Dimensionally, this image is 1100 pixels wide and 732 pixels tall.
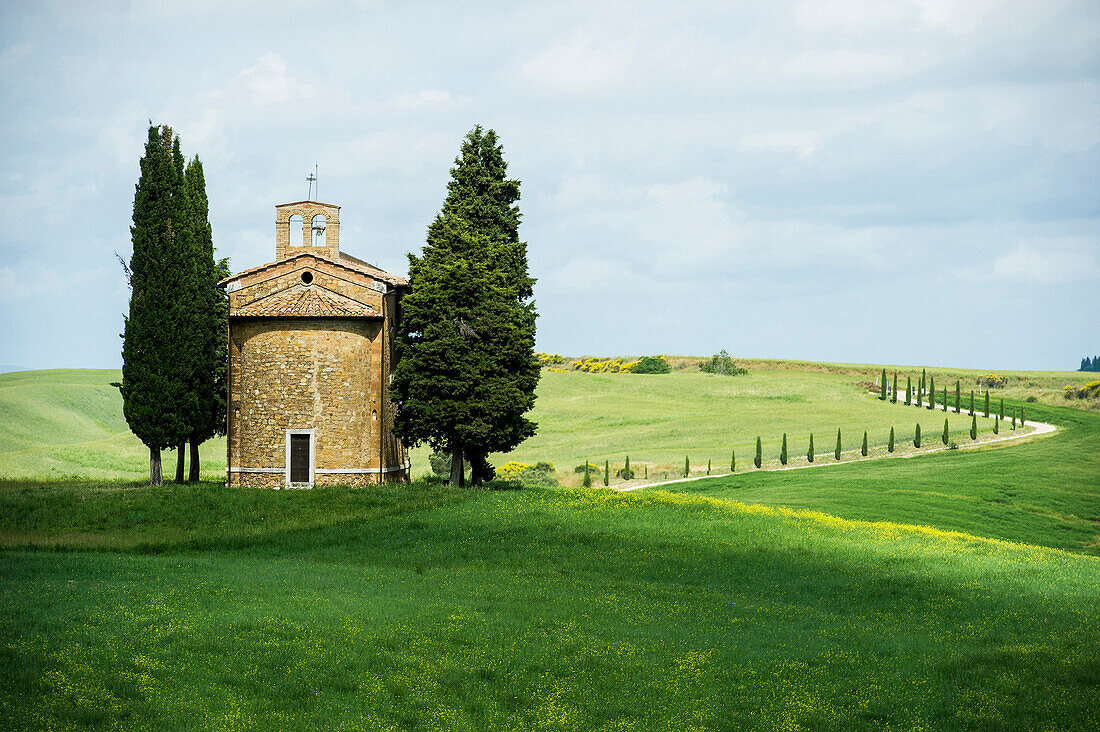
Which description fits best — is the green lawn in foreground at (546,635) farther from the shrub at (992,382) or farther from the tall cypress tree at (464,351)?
the shrub at (992,382)

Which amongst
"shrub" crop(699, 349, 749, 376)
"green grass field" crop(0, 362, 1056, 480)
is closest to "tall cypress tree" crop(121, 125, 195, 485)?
"green grass field" crop(0, 362, 1056, 480)

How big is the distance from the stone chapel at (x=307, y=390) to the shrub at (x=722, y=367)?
102 m

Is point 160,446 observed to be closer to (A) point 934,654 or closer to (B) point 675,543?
(B) point 675,543

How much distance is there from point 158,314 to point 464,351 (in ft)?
47.7

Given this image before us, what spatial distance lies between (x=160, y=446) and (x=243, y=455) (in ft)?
17.3

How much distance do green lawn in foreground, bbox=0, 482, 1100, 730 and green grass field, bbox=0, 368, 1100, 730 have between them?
0.21 feet

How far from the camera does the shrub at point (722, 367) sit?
141 metres

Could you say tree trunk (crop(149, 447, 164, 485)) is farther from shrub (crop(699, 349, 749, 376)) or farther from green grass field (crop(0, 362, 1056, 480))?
shrub (crop(699, 349, 749, 376))

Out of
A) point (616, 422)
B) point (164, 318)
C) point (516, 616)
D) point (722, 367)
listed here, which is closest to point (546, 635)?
point (516, 616)

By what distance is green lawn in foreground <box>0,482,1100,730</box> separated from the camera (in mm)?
14359

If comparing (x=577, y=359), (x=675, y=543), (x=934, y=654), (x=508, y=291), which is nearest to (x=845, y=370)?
(x=577, y=359)

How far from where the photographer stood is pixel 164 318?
43.8m

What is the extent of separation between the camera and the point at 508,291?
4331 centimetres

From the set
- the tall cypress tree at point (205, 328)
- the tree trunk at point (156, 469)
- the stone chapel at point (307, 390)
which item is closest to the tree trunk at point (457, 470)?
the stone chapel at point (307, 390)
